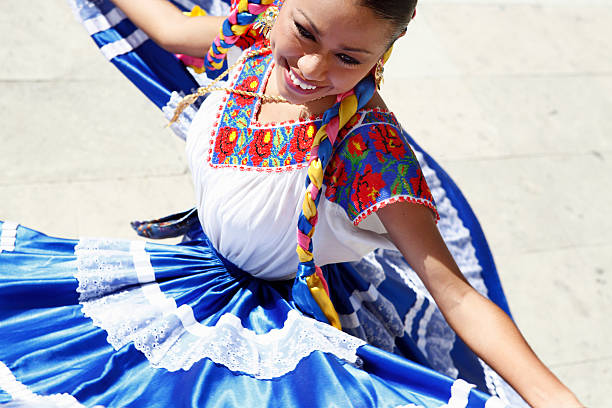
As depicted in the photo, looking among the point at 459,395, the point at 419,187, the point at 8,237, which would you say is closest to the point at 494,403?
the point at 459,395

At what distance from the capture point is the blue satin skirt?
1.22 m

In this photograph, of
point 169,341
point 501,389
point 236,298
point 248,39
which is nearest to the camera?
point 169,341

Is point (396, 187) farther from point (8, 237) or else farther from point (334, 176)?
point (8, 237)

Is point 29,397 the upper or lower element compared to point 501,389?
upper

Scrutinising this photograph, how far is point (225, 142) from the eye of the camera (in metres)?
1.41

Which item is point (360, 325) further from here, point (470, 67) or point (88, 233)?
point (470, 67)

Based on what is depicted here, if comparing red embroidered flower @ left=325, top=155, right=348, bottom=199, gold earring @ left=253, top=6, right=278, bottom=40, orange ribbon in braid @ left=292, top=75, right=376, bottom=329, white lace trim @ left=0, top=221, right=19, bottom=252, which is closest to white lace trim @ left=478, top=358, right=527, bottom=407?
orange ribbon in braid @ left=292, top=75, right=376, bottom=329

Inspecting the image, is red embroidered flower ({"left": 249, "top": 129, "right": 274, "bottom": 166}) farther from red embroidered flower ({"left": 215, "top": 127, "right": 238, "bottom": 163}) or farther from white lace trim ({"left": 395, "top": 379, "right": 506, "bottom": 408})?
white lace trim ({"left": 395, "top": 379, "right": 506, "bottom": 408})

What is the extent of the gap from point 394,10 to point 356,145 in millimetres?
242

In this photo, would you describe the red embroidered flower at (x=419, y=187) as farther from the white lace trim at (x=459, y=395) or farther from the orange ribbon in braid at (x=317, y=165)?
the white lace trim at (x=459, y=395)

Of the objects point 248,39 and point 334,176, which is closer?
point 334,176

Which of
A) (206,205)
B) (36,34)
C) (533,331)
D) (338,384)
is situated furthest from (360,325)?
(36,34)

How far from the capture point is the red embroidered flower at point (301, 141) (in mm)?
1306

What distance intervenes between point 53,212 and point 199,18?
108 centimetres
